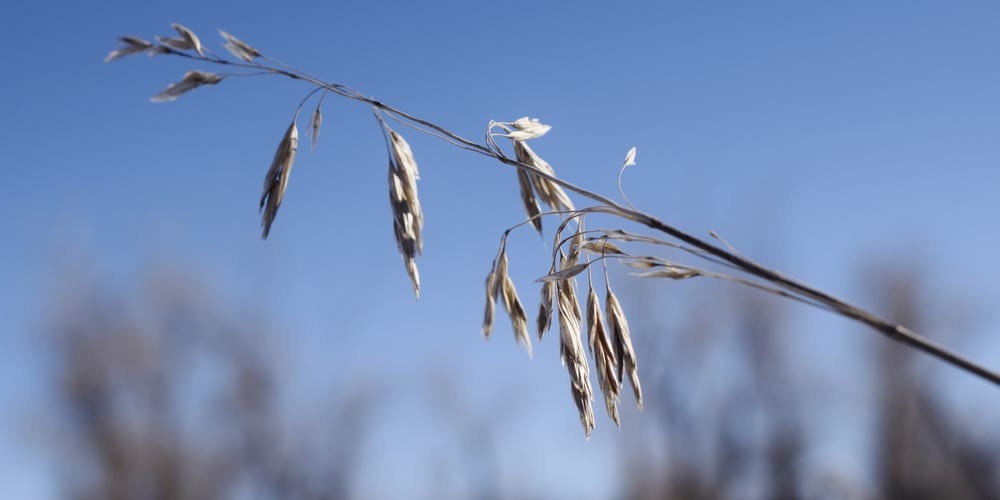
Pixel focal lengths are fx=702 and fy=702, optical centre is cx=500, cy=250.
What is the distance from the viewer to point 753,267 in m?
0.28

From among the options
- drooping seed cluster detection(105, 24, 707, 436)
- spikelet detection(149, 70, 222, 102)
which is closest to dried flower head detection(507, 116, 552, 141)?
drooping seed cluster detection(105, 24, 707, 436)

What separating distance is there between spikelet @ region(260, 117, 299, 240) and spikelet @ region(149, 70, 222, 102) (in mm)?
68

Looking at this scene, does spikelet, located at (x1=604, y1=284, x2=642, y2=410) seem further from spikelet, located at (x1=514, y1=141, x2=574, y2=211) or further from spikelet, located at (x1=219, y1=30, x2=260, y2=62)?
spikelet, located at (x1=219, y1=30, x2=260, y2=62)

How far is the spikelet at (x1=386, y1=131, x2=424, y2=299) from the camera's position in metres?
0.43

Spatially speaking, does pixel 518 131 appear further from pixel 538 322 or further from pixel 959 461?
pixel 959 461

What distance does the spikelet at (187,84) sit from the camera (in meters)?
0.37

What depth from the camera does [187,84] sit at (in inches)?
14.6

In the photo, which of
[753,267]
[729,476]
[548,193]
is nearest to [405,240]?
[548,193]

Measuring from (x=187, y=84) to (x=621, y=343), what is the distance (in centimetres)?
30

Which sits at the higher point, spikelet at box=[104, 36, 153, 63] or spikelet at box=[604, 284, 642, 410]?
spikelet at box=[104, 36, 153, 63]

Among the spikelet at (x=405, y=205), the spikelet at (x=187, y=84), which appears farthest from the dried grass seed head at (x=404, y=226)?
the spikelet at (x=187, y=84)

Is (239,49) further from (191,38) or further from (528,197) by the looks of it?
(528,197)

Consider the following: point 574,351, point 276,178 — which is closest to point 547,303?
point 574,351

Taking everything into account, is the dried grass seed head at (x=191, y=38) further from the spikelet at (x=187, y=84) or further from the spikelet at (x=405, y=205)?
the spikelet at (x=405, y=205)
